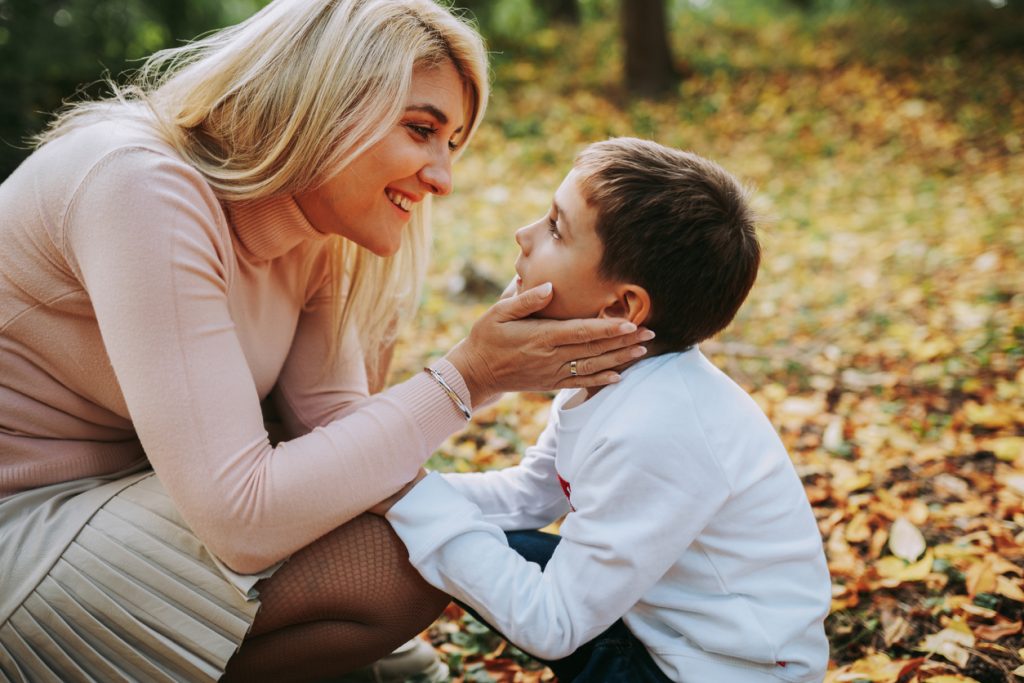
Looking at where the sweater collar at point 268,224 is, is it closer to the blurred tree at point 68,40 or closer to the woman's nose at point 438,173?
the woman's nose at point 438,173

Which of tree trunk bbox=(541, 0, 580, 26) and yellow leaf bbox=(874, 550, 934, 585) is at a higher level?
tree trunk bbox=(541, 0, 580, 26)

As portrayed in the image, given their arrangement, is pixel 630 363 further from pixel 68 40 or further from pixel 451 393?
pixel 68 40

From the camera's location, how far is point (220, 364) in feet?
5.36

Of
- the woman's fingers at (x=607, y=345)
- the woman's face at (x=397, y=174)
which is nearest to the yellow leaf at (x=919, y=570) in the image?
the woman's fingers at (x=607, y=345)

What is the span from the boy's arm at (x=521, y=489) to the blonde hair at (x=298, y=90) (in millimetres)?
795

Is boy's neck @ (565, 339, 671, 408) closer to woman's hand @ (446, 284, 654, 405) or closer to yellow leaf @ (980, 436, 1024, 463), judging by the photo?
woman's hand @ (446, 284, 654, 405)

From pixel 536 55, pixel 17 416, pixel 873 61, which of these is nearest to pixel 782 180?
pixel 873 61

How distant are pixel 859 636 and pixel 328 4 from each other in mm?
2052

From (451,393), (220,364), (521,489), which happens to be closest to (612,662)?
(521,489)

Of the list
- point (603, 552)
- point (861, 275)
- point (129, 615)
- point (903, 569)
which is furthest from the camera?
point (861, 275)

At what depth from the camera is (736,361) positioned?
411cm

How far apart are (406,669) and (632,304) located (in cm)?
116

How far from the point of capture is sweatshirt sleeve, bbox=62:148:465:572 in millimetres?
1568

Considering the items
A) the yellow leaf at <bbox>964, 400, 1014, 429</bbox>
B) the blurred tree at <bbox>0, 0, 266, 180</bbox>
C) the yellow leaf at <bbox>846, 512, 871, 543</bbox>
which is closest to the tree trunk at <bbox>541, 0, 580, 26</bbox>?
the blurred tree at <bbox>0, 0, 266, 180</bbox>
